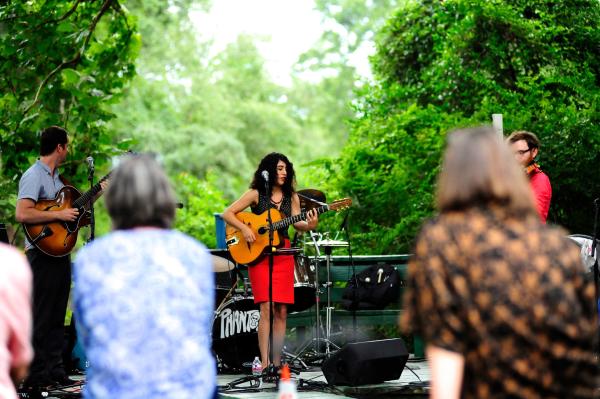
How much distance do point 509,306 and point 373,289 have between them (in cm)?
747

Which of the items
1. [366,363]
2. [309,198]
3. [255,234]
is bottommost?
[366,363]

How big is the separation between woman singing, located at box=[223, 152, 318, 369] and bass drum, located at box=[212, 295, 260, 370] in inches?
44.3

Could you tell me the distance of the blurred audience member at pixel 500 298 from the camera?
→ 9.32 feet

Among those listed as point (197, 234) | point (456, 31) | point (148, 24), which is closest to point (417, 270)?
point (456, 31)

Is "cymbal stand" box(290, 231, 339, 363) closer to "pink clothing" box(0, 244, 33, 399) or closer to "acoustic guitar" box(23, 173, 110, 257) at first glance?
"acoustic guitar" box(23, 173, 110, 257)

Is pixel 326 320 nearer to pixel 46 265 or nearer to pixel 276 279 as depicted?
pixel 276 279

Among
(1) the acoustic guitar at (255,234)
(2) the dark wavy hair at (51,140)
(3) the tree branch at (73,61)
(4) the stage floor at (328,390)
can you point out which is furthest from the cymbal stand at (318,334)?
(3) the tree branch at (73,61)

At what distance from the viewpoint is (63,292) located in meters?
8.27

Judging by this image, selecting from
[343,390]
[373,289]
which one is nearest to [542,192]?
[343,390]

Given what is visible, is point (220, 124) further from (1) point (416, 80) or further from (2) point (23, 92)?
(2) point (23, 92)

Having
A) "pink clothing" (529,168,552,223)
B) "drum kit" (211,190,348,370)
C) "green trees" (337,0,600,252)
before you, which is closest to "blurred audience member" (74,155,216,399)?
"pink clothing" (529,168,552,223)

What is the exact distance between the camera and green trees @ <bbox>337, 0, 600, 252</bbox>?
36.4ft

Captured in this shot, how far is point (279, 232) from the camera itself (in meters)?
8.52

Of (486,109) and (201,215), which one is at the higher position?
(486,109)
